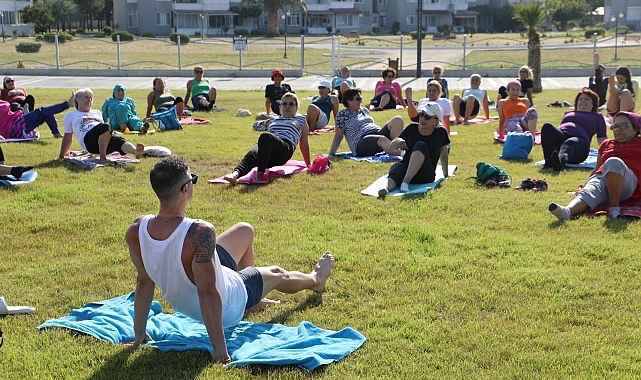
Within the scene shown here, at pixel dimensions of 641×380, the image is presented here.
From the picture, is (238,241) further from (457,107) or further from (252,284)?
(457,107)

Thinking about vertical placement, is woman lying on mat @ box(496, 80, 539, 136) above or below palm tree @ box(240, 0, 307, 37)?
below

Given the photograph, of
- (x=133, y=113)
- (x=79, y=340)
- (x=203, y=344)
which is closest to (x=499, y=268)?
(x=203, y=344)

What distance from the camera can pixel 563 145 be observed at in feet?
35.3

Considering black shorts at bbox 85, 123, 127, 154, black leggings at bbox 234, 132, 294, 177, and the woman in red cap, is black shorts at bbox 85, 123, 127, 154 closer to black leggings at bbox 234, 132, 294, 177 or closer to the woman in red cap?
black leggings at bbox 234, 132, 294, 177

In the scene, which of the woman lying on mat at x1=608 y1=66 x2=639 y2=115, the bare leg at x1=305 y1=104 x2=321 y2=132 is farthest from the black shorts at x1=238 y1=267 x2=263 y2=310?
the woman lying on mat at x1=608 y1=66 x2=639 y2=115

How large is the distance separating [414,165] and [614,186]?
2391 millimetres

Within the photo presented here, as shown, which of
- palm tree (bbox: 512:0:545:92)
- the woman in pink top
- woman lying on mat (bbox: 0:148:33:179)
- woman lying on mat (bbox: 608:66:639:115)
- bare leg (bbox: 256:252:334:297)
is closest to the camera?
bare leg (bbox: 256:252:334:297)

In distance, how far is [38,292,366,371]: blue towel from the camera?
14.7 feet

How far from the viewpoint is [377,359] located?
4594mm

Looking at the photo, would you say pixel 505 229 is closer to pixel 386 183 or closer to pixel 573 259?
pixel 573 259

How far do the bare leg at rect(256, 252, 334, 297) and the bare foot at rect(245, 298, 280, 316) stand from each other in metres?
0.21

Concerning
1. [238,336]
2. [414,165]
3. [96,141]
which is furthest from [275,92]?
[238,336]

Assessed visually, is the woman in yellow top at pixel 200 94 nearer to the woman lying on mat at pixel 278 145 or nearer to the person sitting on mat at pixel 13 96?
the person sitting on mat at pixel 13 96

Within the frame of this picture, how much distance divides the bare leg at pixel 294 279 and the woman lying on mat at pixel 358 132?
603 centimetres
